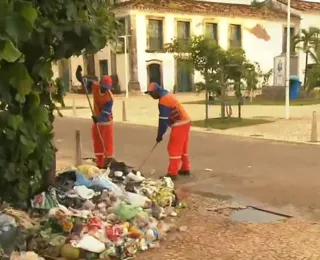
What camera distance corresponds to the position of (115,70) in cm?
3997

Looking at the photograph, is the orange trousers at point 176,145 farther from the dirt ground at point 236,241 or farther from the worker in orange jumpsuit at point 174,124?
the dirt ground at point 236,241

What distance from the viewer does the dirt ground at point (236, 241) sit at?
5.28 metres

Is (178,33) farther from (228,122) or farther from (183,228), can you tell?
(183,228)

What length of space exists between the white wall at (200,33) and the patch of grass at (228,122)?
16235 millimetres

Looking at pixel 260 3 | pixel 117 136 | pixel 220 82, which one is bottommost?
pixel 117 136

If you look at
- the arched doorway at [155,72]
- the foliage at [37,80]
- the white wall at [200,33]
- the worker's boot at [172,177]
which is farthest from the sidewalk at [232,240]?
the arched doorway at [155,72]

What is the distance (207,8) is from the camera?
41969 millimetres

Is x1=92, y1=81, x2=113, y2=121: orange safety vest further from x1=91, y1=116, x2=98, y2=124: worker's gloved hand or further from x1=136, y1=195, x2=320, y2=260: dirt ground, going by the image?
x1=136, y1=195, x2=320, y2=260: dirt ground

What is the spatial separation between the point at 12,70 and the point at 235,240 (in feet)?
10.9

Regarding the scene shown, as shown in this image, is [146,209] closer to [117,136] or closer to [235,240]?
[235,240]

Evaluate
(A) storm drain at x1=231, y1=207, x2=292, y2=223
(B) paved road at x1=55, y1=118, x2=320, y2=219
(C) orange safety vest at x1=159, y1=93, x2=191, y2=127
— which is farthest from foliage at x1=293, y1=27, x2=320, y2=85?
(A) storm drain at x1=231, y1=207, x2=292, y2=223

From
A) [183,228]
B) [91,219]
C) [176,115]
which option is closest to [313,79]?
[176,115]

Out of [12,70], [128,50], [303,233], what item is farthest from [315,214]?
[128,50]

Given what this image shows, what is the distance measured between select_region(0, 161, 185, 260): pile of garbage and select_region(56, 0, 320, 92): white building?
2964 centimetres
